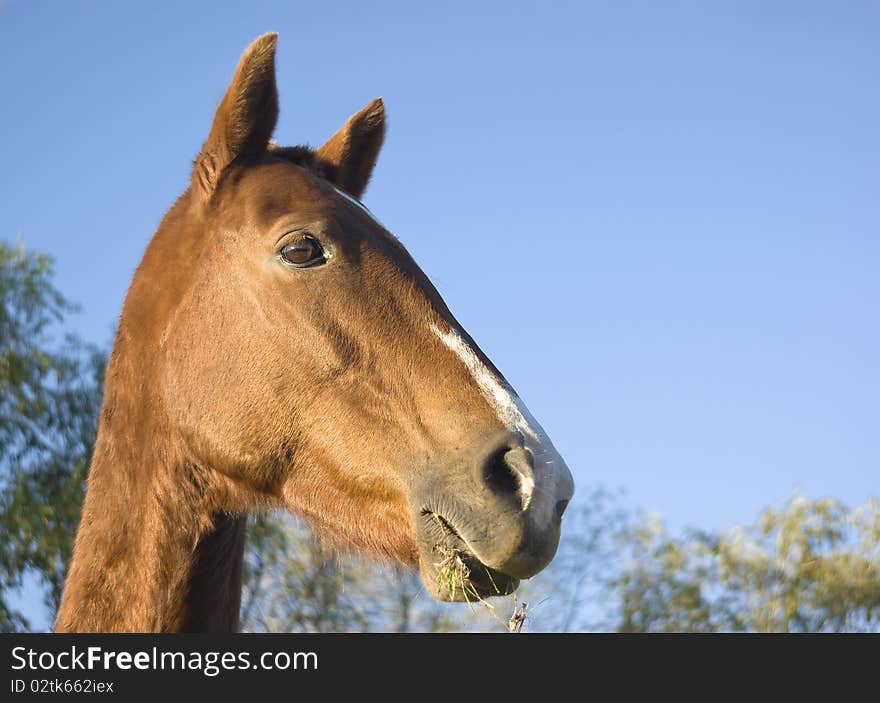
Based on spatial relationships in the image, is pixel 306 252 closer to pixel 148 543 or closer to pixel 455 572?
pixel 148 543

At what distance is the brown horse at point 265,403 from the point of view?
152 inches

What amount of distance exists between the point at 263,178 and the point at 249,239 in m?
0.37

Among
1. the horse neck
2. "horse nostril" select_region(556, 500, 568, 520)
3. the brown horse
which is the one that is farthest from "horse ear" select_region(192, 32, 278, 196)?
"horse nostril" select_region(556, 500, 568, 520)

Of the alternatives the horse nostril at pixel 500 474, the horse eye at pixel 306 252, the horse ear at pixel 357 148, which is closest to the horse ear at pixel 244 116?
the horse ear at pixel 357 148

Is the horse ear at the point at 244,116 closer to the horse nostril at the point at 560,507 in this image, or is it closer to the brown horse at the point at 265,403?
the brown horse at the point at 265,403

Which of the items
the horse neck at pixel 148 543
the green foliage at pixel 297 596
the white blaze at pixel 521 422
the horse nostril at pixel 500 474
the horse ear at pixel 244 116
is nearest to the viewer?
the white blaze at pixel 521 422

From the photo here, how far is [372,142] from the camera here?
561cm

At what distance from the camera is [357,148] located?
18.2ft

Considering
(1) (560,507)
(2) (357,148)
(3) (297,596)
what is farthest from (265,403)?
(3) (297,596)

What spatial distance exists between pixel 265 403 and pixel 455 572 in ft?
3.77

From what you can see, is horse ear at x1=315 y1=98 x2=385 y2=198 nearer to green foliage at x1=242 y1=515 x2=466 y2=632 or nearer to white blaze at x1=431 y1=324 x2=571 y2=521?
white blaze at x1=431 y1=324 x2=571 y2=521
